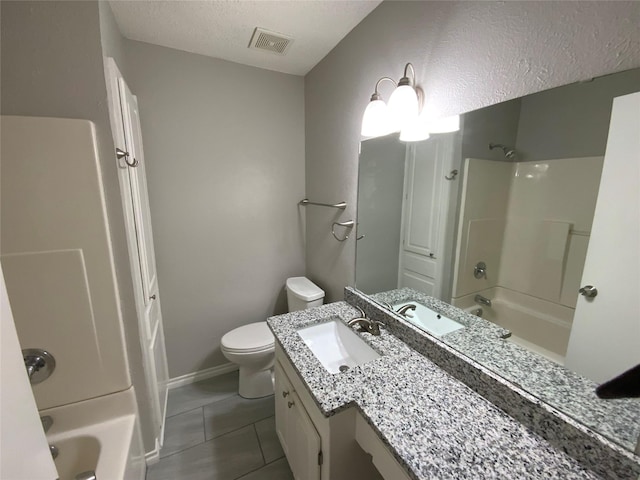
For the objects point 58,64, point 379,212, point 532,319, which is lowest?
point 532,319

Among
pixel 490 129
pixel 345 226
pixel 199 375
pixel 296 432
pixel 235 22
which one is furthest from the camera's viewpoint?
pixel 199 375

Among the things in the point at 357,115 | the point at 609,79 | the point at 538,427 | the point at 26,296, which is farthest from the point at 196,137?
the point at 538,427

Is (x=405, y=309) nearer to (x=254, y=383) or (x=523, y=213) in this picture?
(x=523, y=213)

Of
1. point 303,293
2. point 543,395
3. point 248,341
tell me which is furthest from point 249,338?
point 543,395

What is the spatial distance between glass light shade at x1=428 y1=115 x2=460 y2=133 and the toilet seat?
1.61 m

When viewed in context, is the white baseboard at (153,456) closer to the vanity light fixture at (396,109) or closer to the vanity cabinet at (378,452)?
the vanity cabinet at (378,452)

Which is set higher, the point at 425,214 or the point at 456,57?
the point at 456,57

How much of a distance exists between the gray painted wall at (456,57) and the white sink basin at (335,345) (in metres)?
0.39

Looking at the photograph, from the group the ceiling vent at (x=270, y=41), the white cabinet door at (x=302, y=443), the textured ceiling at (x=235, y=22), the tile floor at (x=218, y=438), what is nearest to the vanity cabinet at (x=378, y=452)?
the white cabinet door at (x=302, y=443)

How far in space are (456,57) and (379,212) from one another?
0.75 metres

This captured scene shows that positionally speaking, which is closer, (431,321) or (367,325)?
(431,321)

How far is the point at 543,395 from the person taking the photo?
2.46ft

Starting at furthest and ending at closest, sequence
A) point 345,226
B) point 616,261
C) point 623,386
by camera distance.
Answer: point 345,226 < point 616,261 < point 623,386

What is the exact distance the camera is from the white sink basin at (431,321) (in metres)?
1.09
